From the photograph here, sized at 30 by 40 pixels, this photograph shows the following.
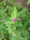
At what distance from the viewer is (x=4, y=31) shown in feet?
4.08

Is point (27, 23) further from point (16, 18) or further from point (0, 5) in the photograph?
point (0, 5)

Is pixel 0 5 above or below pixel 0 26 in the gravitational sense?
above

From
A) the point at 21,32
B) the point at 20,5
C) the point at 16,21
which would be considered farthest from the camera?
the point at 20,5

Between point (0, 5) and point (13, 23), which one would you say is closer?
point (13, 23)

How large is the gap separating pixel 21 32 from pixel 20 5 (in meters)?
0.50

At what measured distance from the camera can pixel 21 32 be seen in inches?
45.3

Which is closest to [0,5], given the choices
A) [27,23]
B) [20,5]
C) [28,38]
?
[20,5]

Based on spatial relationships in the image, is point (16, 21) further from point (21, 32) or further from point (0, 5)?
point (0, 5)

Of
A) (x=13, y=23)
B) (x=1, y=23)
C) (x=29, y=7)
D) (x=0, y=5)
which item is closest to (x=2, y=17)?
(x=1, y=23)

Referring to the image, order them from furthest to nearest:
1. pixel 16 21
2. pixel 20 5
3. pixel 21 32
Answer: pixel 20 5 < pixel 21 32 < pixel 16 21

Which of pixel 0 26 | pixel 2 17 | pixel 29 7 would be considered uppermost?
pixel 29 7

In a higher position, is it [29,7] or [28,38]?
[29,7]

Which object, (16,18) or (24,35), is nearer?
(16,18)

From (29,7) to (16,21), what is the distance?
0.65 m
